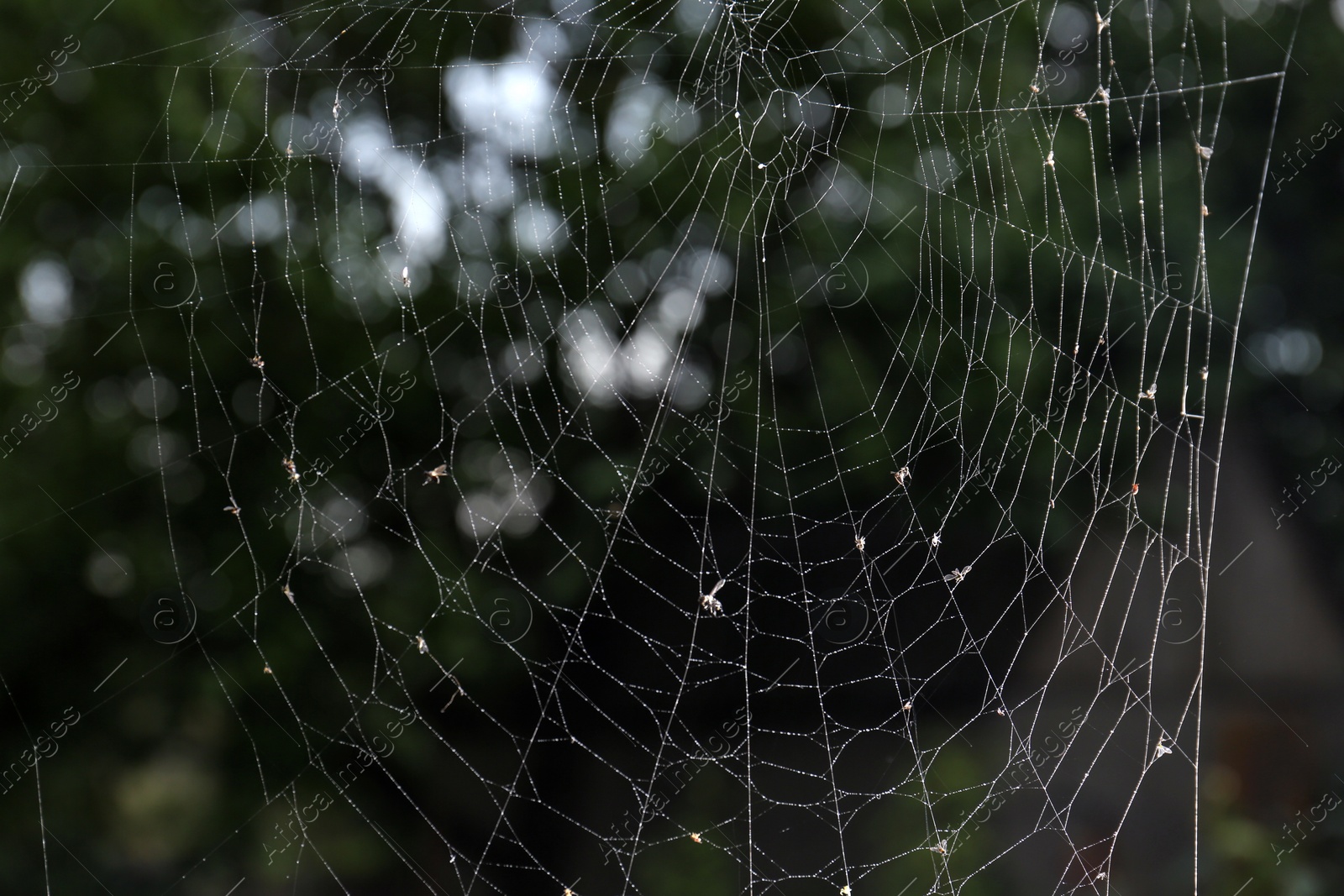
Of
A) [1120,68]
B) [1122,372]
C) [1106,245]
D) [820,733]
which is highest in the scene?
[1120,68]

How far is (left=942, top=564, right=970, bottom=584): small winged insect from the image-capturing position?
115 centimetres

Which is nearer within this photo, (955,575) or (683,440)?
(955,575)

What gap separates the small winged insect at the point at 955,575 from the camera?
1.15 m

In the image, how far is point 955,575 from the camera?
45.1 inches

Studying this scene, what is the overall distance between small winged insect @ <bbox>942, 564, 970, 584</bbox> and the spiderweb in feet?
0.04

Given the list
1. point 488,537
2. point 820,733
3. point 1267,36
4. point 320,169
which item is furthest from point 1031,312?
point 320,169

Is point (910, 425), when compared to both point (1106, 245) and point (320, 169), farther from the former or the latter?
point (320, 169)

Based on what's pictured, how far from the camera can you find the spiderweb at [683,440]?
120cm

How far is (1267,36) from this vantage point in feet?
3.81

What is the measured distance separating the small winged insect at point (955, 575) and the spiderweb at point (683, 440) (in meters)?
0.01

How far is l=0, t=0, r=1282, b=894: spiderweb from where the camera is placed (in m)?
1.20

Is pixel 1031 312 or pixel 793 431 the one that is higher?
pixel 1031 312

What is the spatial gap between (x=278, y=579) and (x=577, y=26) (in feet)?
3.10

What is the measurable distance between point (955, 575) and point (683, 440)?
0.45m
